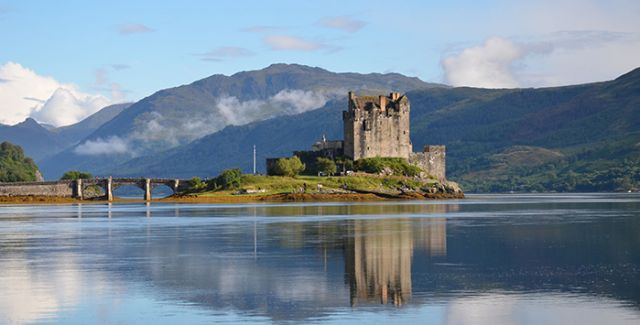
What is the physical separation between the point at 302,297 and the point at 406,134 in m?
142

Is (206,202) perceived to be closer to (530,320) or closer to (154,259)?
(154,259)

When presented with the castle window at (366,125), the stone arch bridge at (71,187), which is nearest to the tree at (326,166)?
the castle window at (366,125)

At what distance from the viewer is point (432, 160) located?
182000mm

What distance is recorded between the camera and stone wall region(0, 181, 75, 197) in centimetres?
17112

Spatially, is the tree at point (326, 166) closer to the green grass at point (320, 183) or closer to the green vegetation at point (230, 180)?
the green grass at point (320, 183)

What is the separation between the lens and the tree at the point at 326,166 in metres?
167

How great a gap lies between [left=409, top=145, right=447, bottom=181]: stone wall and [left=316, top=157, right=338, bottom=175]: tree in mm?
16331

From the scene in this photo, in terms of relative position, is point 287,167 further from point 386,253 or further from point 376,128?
point 386,253

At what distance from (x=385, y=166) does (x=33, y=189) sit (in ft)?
184

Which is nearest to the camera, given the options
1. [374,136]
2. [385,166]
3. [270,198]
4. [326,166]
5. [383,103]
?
[270,198]

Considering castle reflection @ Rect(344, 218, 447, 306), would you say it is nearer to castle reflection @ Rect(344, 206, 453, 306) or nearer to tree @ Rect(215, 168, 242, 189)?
castle reflection @ Rect(344, 206, 453, 306)

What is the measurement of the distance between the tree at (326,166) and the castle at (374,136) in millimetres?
4452

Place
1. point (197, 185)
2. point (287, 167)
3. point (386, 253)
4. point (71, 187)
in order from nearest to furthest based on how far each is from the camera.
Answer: point (386, 253) < point (287, 167) < point (197, 185) < point (71, 187)

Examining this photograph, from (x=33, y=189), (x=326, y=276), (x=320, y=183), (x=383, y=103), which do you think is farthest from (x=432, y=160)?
(x=326, y=276)
